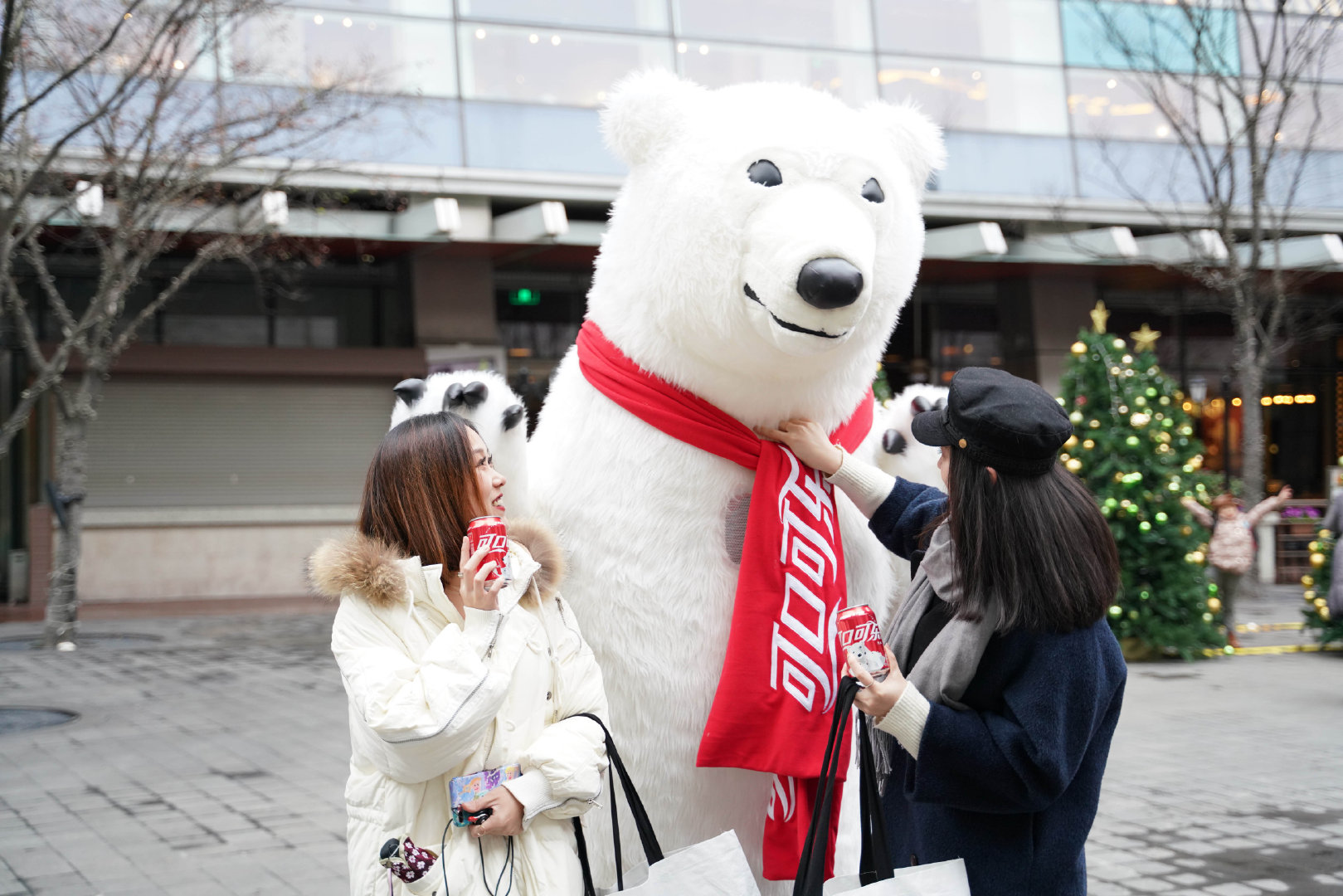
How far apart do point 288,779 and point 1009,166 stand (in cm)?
1183

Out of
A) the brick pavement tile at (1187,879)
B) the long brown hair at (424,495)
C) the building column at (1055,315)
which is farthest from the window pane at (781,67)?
the long brown hair at (424,495)

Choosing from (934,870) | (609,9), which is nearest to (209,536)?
(609,9)

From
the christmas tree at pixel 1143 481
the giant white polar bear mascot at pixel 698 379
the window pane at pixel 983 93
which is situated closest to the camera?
the giant white polar bear mascot at pixel 698 379

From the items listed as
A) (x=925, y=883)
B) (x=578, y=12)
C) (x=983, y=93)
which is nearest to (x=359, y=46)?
(x=578, y=12)

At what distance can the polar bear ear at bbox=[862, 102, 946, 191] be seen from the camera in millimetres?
2924

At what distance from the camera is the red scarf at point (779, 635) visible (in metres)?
2.51

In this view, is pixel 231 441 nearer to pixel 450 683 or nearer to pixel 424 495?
pixel 424 495

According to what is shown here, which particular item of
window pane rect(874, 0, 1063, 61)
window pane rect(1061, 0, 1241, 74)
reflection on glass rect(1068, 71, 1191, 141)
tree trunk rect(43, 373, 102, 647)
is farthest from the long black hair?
reflection on glass rect(1068, 71, 1191, 141)

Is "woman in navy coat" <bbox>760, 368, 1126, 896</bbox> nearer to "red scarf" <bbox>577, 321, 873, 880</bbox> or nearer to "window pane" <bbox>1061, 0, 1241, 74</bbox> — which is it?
"red scarf" <bbox>577, 321, 873, 880</bbox>

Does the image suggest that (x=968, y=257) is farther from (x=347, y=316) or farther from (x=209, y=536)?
(x=209, y=536)

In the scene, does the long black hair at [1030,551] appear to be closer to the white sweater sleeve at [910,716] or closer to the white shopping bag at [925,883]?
the white sweater sleeve at [910,716]

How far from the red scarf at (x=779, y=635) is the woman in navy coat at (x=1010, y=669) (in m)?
0.37

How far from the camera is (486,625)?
205 centimetres

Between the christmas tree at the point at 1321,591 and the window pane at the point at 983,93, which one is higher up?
the window pane at the point at 983,93
